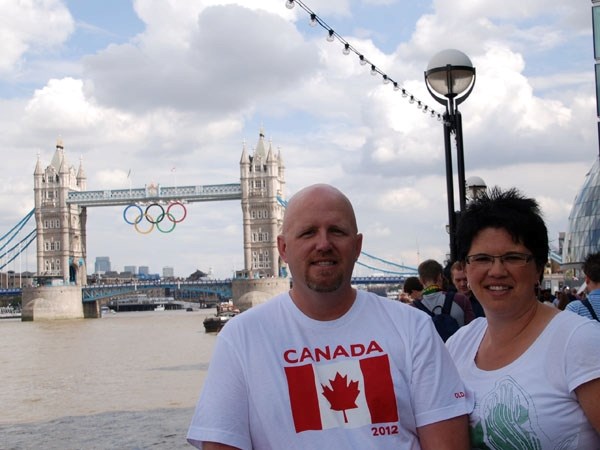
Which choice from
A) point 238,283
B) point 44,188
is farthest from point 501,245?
point 44,188

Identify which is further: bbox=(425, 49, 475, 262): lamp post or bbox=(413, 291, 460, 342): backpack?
bbox=(425, 49, 475, 262): lamp post

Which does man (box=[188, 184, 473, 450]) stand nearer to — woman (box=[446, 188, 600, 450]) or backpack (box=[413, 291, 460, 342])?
woman (box=[446, 188, 600, 450])

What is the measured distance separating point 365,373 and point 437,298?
2.56 meters

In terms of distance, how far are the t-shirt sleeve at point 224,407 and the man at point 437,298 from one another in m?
2.51

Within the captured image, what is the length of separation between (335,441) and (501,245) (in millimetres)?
646

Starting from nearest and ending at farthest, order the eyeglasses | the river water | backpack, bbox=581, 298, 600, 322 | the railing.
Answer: the eyeglasses
backpack, bbox=581, 298, 600, 322
the river water
the railing

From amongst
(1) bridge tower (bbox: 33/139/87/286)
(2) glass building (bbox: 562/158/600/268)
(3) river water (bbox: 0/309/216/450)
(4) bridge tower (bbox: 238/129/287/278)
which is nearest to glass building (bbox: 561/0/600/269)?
(2) glass building (bbox: 562/158/600/268)

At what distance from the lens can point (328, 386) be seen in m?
1.98

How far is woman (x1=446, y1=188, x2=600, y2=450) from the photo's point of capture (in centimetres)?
195

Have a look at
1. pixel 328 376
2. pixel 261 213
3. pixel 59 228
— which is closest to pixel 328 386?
pixel 328 376

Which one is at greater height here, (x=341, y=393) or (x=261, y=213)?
(x=261, y=213)

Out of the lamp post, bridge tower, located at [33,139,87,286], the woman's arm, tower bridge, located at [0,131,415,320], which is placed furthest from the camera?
bridge tower, located at [33,139,87,286]

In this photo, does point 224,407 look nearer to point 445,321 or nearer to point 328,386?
point 328,386

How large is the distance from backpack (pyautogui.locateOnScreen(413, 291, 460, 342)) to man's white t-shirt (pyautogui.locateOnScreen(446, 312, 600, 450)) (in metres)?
2.11
